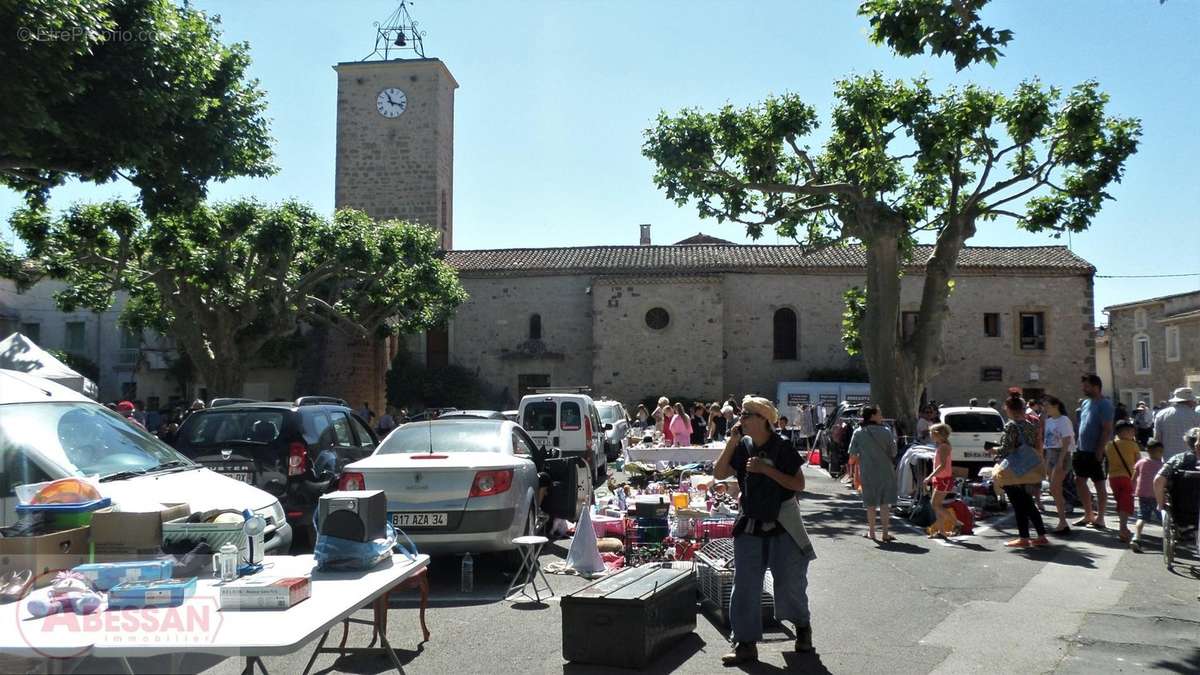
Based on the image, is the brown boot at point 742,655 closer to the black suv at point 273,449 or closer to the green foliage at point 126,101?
the black suv at point 273,449

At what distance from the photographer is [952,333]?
120 ft

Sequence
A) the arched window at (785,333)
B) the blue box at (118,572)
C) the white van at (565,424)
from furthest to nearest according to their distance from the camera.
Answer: the arched window at (785,333), the white van at (565,424), the blue box at (118,572)

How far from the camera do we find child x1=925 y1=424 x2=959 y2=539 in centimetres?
1130

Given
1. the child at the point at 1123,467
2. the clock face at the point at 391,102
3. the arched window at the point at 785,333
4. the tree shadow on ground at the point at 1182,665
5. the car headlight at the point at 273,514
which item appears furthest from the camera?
the clock face at the point at 391,102

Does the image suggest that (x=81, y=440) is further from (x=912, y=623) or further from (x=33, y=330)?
(x=33, y=330)

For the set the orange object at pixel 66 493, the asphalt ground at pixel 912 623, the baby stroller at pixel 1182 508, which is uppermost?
the orange object at pixel 66 493

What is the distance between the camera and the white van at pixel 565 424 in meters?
16.9

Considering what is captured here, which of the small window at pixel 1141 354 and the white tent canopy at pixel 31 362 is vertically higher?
the small window at pixel 1141 354

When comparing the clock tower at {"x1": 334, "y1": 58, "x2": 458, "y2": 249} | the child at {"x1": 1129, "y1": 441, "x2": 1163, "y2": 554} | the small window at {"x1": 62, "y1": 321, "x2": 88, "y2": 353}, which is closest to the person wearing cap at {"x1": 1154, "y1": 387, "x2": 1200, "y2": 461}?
the child at {"x1": 1129, "y1": 441, "x2": 1163, "y2": 554}

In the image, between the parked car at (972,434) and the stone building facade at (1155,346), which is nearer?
the parked car at (972,434)

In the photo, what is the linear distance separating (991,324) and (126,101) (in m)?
33.3

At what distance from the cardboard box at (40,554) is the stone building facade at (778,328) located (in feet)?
107

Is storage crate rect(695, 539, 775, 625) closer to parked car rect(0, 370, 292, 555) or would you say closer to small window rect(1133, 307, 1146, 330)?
parked car rect(0, 370, 292, 555)

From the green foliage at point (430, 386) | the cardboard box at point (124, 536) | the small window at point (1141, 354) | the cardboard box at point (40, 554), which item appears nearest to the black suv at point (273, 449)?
the cardboard box at point (124, 536)
